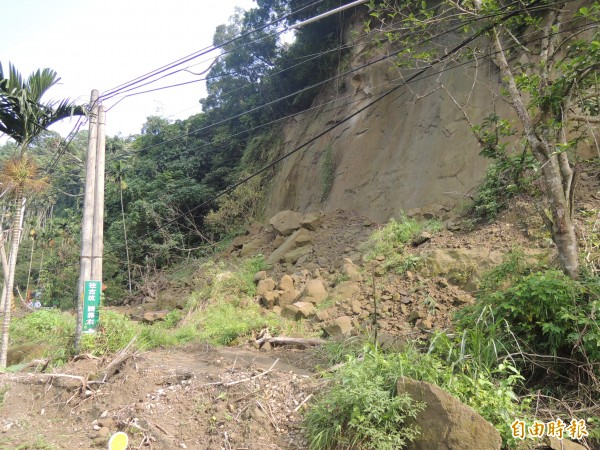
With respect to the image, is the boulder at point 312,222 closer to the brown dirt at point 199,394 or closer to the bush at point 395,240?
the bush at point 395,240

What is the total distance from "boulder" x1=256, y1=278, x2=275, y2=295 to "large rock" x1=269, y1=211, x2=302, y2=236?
319 centimetres

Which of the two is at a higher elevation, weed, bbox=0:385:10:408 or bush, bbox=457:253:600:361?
bush, bbox=457:253:600:361

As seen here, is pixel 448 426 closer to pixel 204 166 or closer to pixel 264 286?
pixel 264 286

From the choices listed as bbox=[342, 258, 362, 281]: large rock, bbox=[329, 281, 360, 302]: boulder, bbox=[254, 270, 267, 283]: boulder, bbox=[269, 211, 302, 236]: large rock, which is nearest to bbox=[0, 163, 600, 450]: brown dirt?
bbox=[329, 281, 360, 302]: boulder

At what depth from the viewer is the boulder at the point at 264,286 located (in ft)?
35.8

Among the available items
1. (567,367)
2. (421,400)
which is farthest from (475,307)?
(421,400)

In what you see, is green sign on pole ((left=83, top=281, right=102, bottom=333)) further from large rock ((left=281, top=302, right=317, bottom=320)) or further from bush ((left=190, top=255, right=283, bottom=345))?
large rock ((left=281, top=302, right=317, bottom=320))

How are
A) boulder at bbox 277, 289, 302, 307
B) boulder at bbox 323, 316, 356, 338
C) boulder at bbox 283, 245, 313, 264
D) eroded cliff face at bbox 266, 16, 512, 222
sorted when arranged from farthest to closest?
boulder at bbox 283, 245, 313, 264 → eroded cliff face at bbox 266, 16, 512, 222 → boulder at bbox 277, 289, 302, 307 → boulder at bbox 323, 316, 356, 338

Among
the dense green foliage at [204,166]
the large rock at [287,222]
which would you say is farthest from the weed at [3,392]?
the dense green foliage at [204,166]

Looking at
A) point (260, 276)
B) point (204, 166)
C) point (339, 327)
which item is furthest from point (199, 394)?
point (204, 166)

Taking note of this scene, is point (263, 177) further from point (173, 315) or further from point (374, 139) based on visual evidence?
point (173, 315)

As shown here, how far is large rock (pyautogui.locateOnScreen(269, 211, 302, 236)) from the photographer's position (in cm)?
1411

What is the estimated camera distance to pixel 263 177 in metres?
18.9

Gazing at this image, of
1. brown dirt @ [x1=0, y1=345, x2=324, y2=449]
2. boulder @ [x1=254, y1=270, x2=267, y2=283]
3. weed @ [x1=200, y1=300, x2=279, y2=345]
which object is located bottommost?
brown dirt @ [x1=0, y1=345, x2=324, y2=449]
